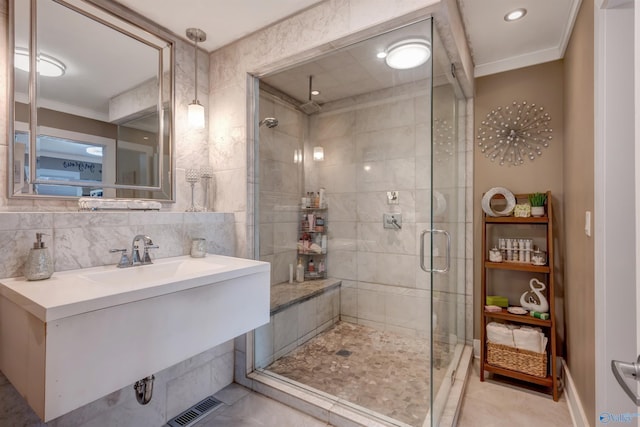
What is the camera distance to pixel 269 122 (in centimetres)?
226

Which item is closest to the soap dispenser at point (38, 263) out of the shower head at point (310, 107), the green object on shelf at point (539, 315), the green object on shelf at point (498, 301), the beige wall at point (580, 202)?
the shower head at point (310, 107)

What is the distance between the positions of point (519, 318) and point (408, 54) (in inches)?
75.6

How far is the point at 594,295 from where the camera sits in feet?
4.58

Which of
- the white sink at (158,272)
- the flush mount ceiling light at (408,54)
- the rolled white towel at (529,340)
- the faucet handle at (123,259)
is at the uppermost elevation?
the flush mount ceiling light at (408,54)

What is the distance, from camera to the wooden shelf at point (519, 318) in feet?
6.76

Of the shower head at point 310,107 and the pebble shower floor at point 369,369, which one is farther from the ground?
the shower head at point 310,107

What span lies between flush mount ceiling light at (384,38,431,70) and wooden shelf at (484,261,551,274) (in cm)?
151

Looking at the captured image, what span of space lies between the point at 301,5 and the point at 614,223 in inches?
73.7

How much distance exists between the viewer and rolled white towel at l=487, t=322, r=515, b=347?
7.04 feet

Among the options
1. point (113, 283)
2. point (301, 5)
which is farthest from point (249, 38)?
point (113, 283)

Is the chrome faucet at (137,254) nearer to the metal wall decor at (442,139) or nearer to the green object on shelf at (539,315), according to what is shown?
the metal wall decor at (442,139)

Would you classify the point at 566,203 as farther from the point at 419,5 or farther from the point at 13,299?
the point at 13,299

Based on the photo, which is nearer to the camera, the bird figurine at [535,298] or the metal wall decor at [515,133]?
the bird figurine at [535,298]

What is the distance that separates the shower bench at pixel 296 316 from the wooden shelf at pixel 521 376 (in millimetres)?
1166
